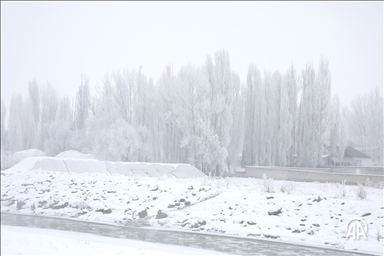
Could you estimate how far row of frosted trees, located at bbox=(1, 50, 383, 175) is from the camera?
96.4 ft

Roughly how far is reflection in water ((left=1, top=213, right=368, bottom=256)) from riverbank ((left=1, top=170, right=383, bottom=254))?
1.68 feet

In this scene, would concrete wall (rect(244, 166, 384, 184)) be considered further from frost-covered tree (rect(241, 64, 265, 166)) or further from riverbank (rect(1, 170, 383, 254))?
frost-covered tree (rect(241, 64, 265, 166))

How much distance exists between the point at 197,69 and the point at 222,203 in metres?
19.3

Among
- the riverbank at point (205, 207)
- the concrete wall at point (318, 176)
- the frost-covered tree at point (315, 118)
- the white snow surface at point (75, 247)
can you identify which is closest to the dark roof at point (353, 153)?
the frost-covered tree at point (315, 118)

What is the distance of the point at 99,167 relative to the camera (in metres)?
22.8

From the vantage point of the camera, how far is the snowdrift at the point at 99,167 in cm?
2128

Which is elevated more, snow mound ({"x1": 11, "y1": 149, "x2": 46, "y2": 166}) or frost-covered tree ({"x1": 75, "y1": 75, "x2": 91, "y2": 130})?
frost-covered tree ({"x1": 75, "y1": 75, "x2": 91, "y2": 130})

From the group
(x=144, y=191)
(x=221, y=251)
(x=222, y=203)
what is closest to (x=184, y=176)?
(x=144, y=191)

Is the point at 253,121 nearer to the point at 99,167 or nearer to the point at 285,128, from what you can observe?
the point at 285,128

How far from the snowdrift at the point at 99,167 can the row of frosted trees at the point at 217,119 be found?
423cm

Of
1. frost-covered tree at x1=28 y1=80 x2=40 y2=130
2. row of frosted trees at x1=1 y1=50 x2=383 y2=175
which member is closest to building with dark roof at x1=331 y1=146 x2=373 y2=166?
row of frosted trees at x1=1 y1=50 x2=383 y2=175

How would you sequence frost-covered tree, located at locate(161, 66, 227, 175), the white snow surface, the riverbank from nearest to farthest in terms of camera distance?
1. the white snow surface
2. the riverbank
3. frost-covered tree, located at locate(161, 66, 227, 175)

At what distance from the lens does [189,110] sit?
29984 millimetres

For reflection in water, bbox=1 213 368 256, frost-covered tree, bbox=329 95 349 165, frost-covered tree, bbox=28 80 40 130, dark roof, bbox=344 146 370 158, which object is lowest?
reflection in water, bbox=1 213 368 256
